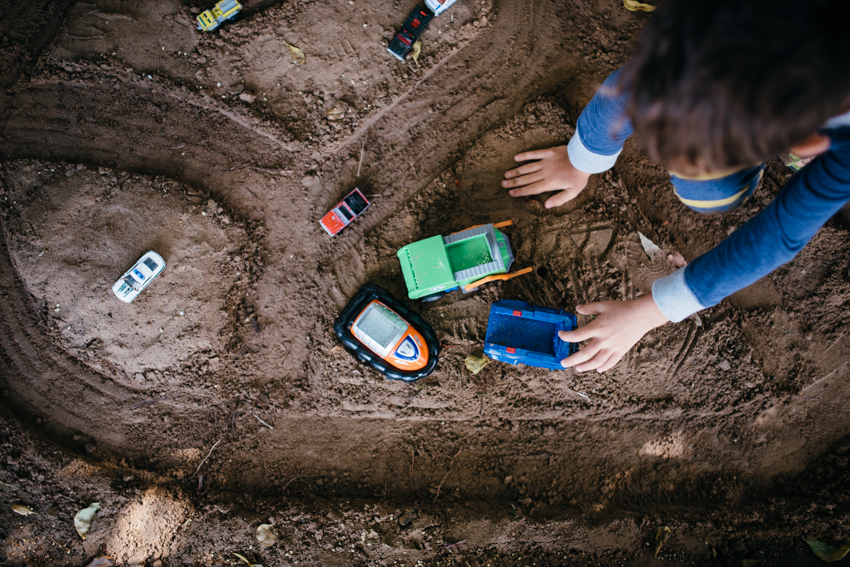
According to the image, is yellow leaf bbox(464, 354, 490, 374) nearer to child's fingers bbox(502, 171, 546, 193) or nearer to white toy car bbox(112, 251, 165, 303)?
child's fingers bbox(502, 171, 546, 193)

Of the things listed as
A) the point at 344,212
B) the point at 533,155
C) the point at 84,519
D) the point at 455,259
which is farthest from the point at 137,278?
the point at 533,155

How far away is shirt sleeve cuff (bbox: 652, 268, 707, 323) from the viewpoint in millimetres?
2160

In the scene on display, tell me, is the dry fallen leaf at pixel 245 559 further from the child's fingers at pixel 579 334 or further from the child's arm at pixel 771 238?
the child's arm at pixel 771 238

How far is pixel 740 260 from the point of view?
76.9 inches

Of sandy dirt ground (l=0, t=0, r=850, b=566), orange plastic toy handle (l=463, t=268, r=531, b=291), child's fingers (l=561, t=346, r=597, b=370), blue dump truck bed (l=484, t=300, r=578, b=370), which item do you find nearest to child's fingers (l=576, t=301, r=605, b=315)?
child's fingers (l=561, t=346, r=597, b=370)

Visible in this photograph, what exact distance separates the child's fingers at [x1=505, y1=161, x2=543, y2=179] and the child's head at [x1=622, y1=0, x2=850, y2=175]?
1732mm

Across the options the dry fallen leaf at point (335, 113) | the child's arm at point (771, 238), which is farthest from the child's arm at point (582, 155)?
the dry fallen leaf at point (335, 113)

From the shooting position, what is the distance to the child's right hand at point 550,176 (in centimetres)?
306

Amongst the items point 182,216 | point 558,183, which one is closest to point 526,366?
point 558,183

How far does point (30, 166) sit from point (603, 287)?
4324 millimetres

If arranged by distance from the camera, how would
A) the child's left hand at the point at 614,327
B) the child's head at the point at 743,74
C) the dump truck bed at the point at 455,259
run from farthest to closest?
the dump truck bed at the point at 455,259 → the child's left hand at the point at 614,327 → the child's head at the point at 743,74

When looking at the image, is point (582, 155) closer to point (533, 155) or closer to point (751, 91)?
point (533, 155)

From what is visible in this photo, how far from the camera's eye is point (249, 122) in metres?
3.40

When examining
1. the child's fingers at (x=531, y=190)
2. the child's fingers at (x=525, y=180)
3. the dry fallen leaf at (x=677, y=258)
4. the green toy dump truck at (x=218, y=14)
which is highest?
the green toy dump truck at (x=218, y=14)
